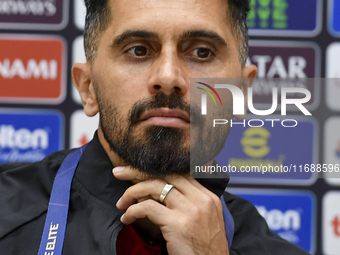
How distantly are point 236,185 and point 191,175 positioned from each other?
0.83 metres

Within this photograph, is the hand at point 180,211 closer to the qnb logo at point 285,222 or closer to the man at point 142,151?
the man at point 142,151

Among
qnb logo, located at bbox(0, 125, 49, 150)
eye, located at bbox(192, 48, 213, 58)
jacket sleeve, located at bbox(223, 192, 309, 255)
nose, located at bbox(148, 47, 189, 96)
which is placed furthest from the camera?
qnb logo, located at bbox(0, 125, 49, 150)

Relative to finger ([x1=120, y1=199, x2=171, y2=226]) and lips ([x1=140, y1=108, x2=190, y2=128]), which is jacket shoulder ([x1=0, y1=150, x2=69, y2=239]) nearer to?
finger ([x1=120, y1=199, x2=171, y2=226])

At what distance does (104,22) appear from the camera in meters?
1.04

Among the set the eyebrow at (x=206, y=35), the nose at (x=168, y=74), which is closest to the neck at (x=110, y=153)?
the nose at (x=168, y=74)

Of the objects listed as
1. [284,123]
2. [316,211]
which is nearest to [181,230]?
[284,123]

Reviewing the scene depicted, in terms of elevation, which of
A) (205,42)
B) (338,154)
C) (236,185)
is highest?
(205,42)

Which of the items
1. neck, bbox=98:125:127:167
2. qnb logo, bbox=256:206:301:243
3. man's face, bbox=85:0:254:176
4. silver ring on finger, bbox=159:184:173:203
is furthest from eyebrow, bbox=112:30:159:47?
qnb logo, bbox=256:206:301:243

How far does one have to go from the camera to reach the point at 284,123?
5.32ft

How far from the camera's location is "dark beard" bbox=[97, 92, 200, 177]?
2.91ft

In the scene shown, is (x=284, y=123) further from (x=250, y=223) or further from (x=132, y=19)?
(x=132, y=19)

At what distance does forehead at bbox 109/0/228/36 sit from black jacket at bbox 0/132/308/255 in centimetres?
34

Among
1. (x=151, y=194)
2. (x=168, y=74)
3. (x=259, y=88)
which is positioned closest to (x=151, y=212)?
(x=151, y=194)

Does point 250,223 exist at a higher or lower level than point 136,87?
lower
